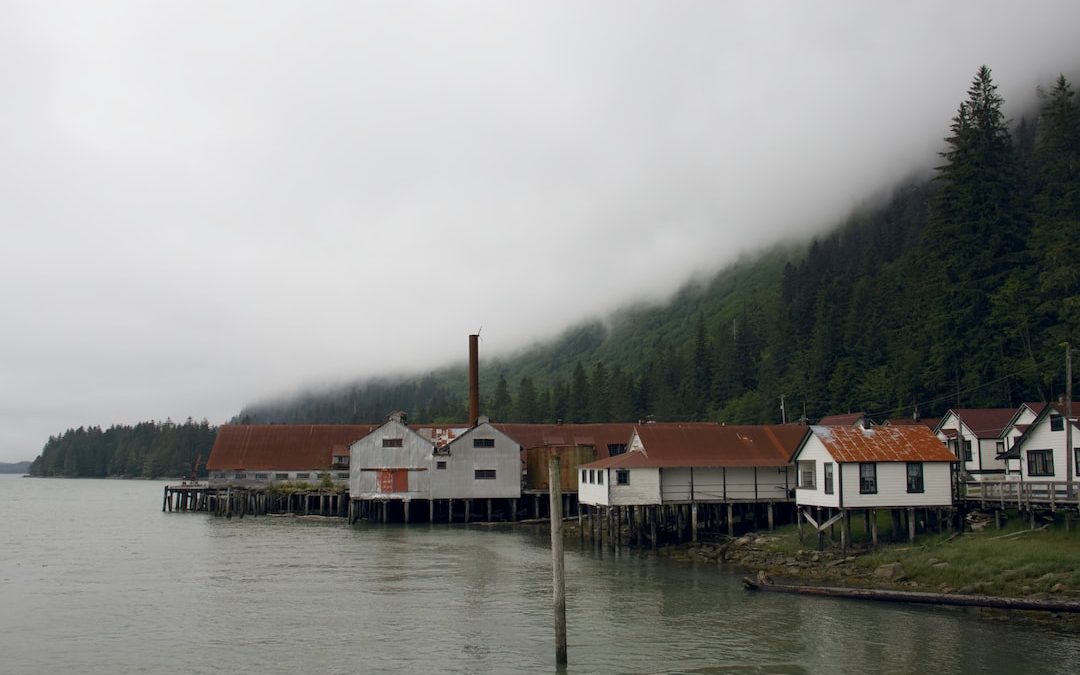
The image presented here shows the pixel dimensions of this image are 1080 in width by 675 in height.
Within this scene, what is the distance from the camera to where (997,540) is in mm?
35969

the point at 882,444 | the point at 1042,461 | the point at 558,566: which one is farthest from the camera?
the point at 1042,461

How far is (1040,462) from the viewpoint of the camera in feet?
140

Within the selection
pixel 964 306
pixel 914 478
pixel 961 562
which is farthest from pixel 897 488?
pixel 964 306

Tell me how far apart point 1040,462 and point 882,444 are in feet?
25.9

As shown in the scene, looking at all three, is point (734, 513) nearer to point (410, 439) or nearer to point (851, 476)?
point (851, 476)

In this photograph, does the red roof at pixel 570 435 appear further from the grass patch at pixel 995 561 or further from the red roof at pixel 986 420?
the grass patch at pixel 995 561

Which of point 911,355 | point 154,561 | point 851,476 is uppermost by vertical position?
point 911,355

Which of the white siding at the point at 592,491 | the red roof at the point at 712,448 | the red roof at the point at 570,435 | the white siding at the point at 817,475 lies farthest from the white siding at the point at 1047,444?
the red roof at the point at 570,435

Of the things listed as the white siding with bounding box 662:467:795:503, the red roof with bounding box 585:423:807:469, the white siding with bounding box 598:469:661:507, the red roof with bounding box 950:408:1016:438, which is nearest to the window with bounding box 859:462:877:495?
the red roof with bounding box 585:423:807:469

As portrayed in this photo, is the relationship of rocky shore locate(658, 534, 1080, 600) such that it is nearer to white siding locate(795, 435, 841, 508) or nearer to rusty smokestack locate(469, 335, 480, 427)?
white siding locate(795, 435, 841, 508)

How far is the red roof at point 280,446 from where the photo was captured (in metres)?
91.7

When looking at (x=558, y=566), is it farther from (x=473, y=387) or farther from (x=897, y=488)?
(x=473, y=387)

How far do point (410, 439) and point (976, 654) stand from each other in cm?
5796

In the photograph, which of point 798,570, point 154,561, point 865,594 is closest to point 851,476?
point 798,570
